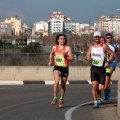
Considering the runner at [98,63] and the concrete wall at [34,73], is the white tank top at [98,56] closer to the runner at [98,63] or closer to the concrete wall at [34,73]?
the runner at [98,63]

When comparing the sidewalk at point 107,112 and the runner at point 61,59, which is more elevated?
the runner at point 61,59

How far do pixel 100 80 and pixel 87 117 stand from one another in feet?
5.45

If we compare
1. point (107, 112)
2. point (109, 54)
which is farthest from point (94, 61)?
point (107, 112)

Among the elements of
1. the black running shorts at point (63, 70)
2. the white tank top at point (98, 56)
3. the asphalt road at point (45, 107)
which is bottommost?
the asphalt road at point (45, 107)

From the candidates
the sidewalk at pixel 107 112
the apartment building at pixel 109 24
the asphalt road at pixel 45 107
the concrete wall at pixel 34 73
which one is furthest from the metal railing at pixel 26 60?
the apartment building at pixel 109 24

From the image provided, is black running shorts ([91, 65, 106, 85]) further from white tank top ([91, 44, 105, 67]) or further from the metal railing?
the metal railing

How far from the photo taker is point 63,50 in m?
11.6

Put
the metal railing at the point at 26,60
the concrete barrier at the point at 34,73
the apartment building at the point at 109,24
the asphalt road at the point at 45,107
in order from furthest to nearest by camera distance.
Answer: the apartment building at the point at 109,24 → the metal railing at the point at 26,60 → the concrete barrier at the point at 34,73 → the asphalt road at the point at 45,107

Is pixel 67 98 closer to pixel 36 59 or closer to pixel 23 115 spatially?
pixel 23 115

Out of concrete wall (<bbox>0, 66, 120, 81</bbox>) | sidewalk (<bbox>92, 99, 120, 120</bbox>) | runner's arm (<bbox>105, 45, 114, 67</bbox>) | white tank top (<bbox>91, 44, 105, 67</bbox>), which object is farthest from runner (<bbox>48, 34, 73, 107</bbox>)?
concrete wall (<bbox>0, 66, 120, 81</bbox>)

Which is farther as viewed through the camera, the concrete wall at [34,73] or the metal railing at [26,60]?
the metal railing at [26,60]

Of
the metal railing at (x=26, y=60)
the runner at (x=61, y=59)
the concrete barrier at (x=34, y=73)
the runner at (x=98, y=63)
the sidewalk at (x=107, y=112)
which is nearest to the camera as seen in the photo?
the sidewalk at (x=107, y=112)

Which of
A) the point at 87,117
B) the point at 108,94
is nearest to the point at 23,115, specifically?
the point at 87,117

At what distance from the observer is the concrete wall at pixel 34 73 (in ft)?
70.9
